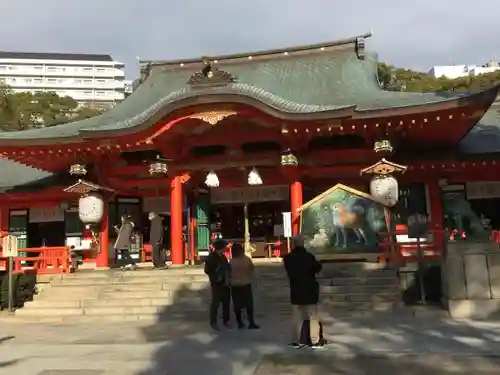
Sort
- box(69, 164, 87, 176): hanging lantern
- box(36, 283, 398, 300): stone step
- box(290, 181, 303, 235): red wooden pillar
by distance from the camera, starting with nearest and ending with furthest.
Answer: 1. box(36, 283, 398, 300): stone step
2. box(290, 181, 303, 235): red wooden pillar
3. box(69, 164, 87, 176): hanging lantern

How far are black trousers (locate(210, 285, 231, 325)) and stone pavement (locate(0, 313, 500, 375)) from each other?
31 cm

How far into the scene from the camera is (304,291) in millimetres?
7266

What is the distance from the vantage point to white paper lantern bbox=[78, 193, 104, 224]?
618 inches

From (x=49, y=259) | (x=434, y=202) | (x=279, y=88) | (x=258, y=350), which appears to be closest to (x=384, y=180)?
(x=434, y=202)

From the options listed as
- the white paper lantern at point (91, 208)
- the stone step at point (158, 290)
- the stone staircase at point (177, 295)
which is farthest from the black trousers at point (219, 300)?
the white paper lantern at point (91, 208)

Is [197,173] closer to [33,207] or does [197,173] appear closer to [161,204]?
[161,204]

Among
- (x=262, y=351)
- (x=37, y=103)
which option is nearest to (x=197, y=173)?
(x=262, y=351)

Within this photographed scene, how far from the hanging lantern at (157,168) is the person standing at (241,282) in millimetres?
6536

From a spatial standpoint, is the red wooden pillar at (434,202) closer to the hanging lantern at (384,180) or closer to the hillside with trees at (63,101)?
the hanging lantern at (384,180)

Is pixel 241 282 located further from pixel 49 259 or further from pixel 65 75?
pixel 65 75

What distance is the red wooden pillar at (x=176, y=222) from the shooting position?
15016 millimetres

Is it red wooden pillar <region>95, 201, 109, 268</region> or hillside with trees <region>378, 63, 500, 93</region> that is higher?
hillside with trees <region>378, 63, 500, 93</region>

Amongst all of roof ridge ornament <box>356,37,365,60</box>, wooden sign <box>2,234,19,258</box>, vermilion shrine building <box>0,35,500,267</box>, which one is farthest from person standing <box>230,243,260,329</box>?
roof ridge ornament <box>356,37,365,60</box>

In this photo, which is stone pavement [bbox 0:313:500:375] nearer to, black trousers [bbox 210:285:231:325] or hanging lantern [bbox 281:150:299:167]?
black trousers [bbox 210:285:231:325]
